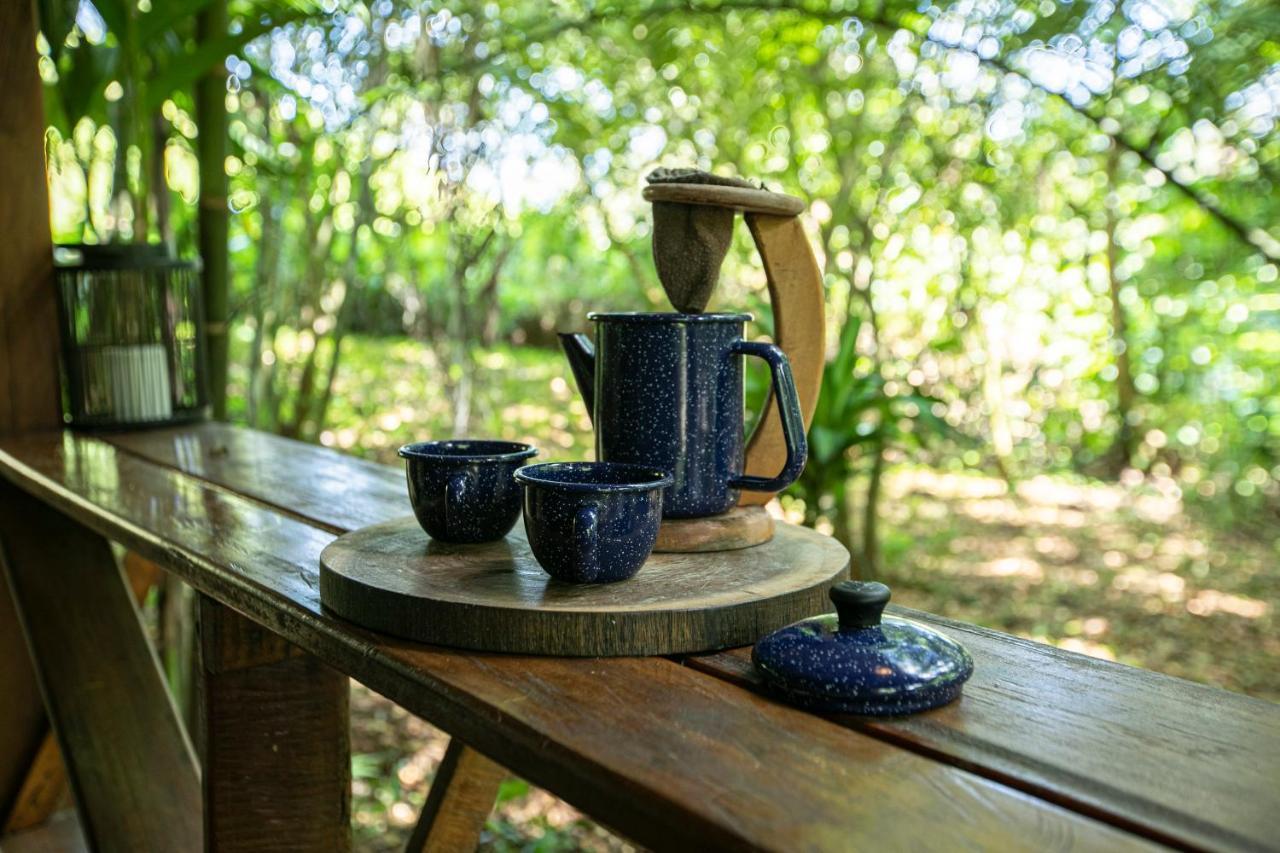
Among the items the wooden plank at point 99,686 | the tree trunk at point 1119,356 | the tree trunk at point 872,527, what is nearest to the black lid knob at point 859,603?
the wooden plank at point 99,686

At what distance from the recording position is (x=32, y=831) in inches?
70.8

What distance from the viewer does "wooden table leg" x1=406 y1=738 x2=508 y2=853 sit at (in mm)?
1148

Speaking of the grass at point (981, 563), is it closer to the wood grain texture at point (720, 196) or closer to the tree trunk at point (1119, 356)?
the tree trunk at point (1119, 356)

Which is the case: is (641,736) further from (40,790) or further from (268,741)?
(40,790)

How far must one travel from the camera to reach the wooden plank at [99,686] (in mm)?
1296

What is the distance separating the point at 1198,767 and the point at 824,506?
2.89 meters

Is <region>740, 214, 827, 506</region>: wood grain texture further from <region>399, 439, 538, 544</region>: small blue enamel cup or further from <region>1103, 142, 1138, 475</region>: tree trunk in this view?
<region>1103, 142, 1138, 475</region>: tree trunk

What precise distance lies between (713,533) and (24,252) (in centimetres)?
132

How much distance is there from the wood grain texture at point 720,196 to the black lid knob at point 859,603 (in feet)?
1.11

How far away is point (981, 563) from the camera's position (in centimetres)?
356

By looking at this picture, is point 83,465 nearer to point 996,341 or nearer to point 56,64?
point 56,64

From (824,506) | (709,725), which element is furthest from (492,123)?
(709,725)

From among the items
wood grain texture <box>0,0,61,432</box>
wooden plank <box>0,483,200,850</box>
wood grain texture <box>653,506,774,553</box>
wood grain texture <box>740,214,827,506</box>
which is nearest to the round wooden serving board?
wood grain texture <box>653,506,774,553</box>

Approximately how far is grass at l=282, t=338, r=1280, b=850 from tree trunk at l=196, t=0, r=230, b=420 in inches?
45.9
